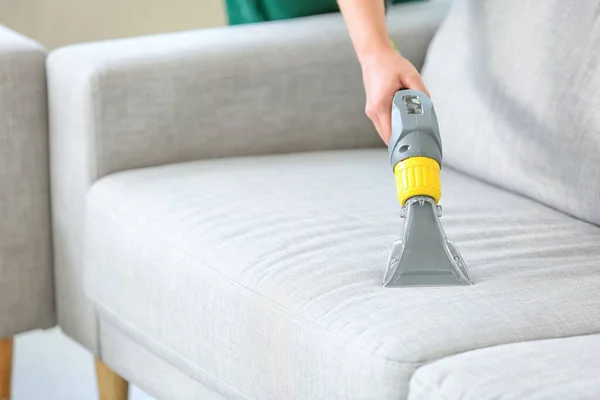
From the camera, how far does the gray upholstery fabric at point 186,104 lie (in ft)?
5.79

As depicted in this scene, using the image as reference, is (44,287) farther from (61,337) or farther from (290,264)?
(290,264)

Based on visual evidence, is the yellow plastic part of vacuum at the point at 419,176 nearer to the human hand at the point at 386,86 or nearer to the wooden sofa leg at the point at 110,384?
the human hand at the point at 386,86

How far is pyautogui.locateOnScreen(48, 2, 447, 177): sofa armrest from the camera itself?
1763 mm

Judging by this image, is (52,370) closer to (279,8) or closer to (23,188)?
(23,188)

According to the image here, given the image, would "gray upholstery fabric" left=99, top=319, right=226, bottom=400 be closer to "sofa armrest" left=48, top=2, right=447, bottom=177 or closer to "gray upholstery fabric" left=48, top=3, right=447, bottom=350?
"gray upholstery fabric" left=48, top=3, right=447, bottom=350

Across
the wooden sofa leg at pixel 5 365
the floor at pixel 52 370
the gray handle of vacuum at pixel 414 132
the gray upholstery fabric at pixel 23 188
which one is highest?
the gray handle of vacuum at pixel 414 132

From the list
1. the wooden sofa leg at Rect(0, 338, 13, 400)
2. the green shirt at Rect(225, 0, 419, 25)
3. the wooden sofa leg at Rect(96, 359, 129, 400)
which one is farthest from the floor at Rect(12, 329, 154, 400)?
the green shirt at Rect(225, 0, 419, 25)

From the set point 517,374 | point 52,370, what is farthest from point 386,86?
point 52,370

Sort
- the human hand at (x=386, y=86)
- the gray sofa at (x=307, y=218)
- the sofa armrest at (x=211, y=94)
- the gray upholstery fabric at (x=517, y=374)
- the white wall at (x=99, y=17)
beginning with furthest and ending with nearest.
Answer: the white wall at (x=99, y=17) → the sofa armrest at (x=211, y=94) → the human hand at (x=386, y=86) → the gray sofa at (x=307, y=218) → the gray upholstery fabric at (x=517, y=374)

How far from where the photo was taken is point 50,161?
1880 millimetres

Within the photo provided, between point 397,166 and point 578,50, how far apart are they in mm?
453

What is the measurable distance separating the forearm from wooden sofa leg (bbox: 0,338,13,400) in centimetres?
78

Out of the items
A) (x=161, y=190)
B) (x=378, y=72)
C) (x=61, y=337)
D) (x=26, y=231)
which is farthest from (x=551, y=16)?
(x=61, y=337)

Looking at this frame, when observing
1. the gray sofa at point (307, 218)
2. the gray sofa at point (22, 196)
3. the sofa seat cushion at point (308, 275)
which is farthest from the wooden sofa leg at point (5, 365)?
the sofa seat cushion at point (308, 275)
